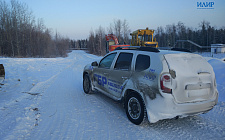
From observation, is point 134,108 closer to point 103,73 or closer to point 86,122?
point 86,122

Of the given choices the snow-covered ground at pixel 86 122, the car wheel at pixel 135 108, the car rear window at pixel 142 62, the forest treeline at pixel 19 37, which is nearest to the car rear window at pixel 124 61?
the car rear window at pixel 142 62

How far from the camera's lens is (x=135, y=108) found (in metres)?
3.91

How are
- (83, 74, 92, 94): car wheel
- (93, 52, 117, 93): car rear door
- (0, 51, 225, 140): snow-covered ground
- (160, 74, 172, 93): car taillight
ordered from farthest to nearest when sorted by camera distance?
(83, 74, 92, 94): car wheel → (93, 52, 117, 93): car rear door → (0, 51, 225, 140): snow-covered ground → (160, 74, 172, 93): car taillight

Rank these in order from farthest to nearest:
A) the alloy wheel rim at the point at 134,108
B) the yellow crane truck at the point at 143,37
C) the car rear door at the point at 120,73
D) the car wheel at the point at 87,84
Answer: the yellow crane truck at the point at 143,37 → the car wheel at the point at 87,84 → the car rear door at the point at 120,73 → the alloy wheel rim at the point at 134,108

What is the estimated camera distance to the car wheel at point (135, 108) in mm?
3690

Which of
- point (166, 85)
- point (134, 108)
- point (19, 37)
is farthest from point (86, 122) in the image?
point (19, 37)

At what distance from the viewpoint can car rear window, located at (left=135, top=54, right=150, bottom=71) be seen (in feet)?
12.2

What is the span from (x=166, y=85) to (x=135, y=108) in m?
1.07

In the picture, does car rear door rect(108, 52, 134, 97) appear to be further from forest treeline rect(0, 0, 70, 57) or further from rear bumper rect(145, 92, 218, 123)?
forest treeline rect(0, 0, 70, 57)

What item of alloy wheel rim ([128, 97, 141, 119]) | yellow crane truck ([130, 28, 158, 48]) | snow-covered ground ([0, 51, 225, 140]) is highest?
yellow crane truck ([130, 28, 158, 48])

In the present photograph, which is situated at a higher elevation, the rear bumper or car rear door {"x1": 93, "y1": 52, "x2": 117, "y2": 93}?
Answer: car rear door {"x1": 93, "y1": 52, "x2": 117, "y2": 93}

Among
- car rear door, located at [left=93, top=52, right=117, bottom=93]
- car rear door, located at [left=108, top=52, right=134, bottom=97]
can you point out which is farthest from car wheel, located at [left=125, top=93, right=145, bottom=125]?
car rear door, located at [left=93, top=52, right=117, bottom=93]

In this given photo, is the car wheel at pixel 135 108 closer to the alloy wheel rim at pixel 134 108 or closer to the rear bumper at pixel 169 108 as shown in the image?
the alloy wheel rim at pixel 134 108

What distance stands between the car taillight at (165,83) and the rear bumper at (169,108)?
0.45ft
